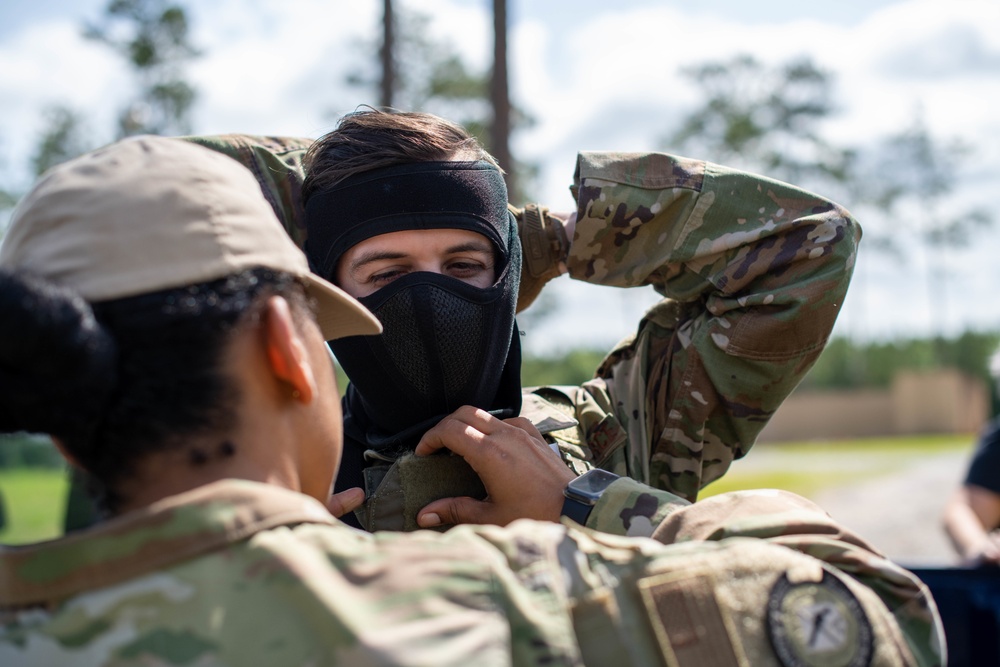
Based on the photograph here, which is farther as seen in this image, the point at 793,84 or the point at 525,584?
the point at 793,84

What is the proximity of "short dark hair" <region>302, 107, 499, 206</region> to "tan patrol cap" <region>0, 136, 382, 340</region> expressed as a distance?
937 mm

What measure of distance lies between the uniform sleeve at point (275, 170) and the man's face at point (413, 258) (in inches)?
18.0

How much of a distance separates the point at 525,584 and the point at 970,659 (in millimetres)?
3487

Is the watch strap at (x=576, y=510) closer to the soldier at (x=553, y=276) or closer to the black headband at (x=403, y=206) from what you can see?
the soldier at (x=553, y=276)

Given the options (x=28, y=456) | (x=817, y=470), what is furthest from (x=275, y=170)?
(x=28, y=456)

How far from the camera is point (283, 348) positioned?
1486mm

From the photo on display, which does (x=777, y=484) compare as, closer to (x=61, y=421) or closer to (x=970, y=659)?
(x=970, y=659)

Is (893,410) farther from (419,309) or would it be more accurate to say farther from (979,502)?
(419,309)

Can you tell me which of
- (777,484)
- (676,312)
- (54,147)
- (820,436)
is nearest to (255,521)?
(676,312)

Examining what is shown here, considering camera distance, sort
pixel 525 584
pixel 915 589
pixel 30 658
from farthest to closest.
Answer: pixel 915 589, pixel 525 584, pixel 30 658

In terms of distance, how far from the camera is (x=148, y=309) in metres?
1.38

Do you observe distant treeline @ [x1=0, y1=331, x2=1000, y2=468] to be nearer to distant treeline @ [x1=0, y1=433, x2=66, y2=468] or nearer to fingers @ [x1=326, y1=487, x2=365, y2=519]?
distant treeline @ [x1=0, y1=433, x2=66, y2=468]

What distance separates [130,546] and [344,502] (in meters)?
0.87

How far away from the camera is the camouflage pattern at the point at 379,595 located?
1.29 metres
